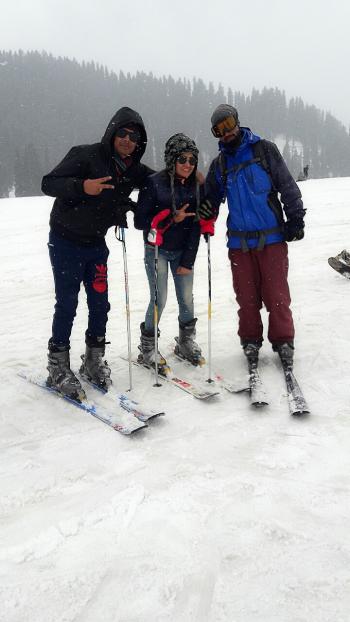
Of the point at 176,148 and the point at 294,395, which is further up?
the point at 176,148

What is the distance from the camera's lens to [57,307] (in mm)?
4180

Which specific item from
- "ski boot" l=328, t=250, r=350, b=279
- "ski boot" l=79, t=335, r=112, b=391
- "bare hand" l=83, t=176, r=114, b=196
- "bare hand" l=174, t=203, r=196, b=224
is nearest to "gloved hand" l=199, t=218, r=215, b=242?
"bare hand" l=174, t=203, r=196, b=224

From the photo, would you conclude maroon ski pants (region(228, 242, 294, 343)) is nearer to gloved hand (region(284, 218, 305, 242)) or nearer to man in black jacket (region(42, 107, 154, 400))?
gloved hand (region(284, 218, 305, 242))

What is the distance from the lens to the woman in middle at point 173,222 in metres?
4.33

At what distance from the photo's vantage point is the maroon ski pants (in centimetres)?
454

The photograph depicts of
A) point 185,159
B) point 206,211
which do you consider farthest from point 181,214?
point 185,159

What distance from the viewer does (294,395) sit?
12.9 ft

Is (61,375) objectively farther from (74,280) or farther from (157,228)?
(157,228)

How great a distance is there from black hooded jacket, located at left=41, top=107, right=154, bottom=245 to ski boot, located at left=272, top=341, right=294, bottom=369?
7.02ft

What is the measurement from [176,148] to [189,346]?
212 centimetres

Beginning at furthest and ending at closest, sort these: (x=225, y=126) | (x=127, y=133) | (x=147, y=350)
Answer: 1. (x=147, y=350)
2. (x=225, y=126)
3. (x=127, y=133)

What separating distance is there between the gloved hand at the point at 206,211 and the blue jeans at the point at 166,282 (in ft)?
1.48

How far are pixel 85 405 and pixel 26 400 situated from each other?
2.12 feet

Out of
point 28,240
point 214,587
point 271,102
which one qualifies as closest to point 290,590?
point 214,587
